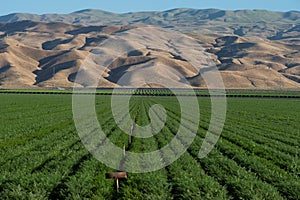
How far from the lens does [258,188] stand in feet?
43.2

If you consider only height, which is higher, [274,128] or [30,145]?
[30,145]

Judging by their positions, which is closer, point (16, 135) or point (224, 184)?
point (224, 184)

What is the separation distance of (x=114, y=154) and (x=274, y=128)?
18022 mm

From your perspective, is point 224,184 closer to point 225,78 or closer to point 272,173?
point 272,173

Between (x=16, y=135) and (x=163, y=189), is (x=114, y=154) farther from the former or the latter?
(x=16, y=135)

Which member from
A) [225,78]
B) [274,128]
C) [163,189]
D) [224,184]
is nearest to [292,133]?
[274,128]

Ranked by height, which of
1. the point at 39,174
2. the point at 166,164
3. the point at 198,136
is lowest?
the point at 198,136

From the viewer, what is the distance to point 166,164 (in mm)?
17453

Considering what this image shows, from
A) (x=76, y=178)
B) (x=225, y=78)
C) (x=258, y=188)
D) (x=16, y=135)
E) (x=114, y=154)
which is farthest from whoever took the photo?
(x=225, y=78)

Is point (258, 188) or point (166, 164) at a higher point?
A: point (258, 188)

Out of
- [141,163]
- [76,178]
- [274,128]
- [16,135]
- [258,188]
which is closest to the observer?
[258,188]

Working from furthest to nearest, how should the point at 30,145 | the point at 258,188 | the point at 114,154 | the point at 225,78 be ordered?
the point at 225,78 < the point at 30,145 < the point at 114,154 < the point at 258,188

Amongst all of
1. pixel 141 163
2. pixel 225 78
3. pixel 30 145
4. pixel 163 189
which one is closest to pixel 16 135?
pixel 30 145

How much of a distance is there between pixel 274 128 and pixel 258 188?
21.5m
